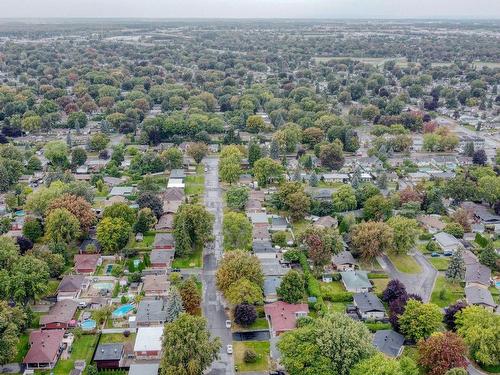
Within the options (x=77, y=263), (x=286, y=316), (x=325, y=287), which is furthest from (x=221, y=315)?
(x=77, y=263)

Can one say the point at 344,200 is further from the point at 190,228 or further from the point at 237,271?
the point at 237,271

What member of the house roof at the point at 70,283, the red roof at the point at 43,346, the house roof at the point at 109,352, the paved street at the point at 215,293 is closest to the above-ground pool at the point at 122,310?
the house roof at the point at 109,352

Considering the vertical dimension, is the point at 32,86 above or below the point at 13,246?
below

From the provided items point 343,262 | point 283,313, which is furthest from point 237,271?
point 343,262

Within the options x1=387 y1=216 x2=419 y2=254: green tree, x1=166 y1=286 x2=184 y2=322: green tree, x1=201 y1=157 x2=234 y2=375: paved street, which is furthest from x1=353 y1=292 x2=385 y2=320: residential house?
x1=166 y1=286 x2=184 y2=322: green tree

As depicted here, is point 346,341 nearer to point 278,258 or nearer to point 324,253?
point 324,253

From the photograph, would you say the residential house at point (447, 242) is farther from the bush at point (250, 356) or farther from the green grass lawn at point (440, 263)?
the bush at point (250, 356)

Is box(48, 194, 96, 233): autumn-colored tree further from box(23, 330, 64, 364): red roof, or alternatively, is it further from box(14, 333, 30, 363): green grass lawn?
box(23, 330, 64, 364): red roof
